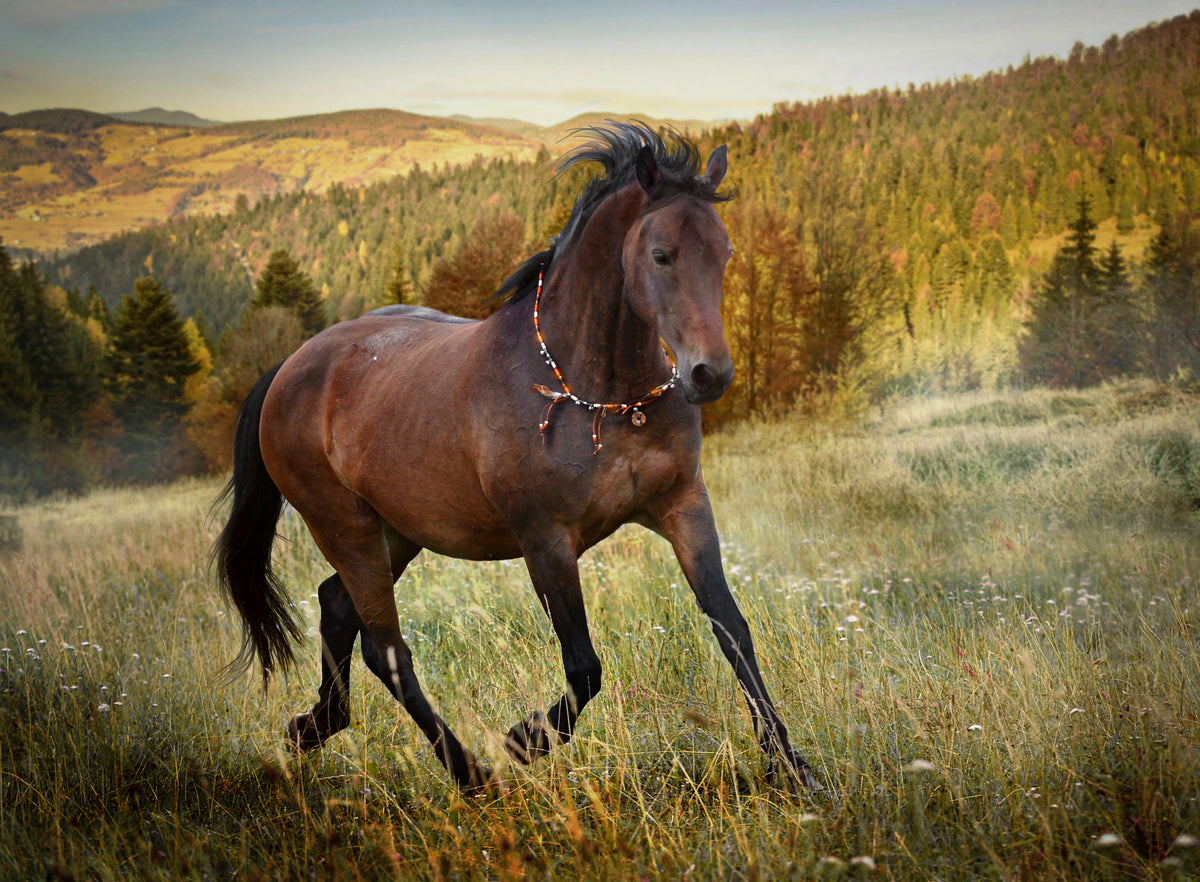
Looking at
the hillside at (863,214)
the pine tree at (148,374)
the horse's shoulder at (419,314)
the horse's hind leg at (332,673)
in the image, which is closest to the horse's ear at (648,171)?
the horse's shoulder at (419,314)

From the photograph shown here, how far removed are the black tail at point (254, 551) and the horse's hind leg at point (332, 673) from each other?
18.6 inches

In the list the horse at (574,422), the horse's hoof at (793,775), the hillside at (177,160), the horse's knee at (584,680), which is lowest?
the horse's hoof at (793,775)

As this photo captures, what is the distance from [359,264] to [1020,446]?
89441 millimetres

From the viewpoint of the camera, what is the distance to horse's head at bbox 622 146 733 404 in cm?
267

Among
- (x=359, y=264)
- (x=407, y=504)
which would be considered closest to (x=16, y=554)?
(x=407, y=504)

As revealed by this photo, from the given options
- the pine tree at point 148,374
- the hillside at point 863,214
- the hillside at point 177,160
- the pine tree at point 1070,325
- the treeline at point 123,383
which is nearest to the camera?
the hillside at point 863,214

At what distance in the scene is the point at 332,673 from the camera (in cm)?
440

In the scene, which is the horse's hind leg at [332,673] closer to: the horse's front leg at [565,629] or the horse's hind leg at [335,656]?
the horse's hind leg at [335,656]

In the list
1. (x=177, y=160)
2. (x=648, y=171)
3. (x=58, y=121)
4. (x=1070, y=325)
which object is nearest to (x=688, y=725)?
(x=648, y=171)

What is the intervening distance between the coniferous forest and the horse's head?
0.90m

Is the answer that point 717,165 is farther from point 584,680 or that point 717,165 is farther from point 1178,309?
point 1178,309

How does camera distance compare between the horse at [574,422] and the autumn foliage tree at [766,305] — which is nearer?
the horse at [574,422]

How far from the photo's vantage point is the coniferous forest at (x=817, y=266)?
853 inches

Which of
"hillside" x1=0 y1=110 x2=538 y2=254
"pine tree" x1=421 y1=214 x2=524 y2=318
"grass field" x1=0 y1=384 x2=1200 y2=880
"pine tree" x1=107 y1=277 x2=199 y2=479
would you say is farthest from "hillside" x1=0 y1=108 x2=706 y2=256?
"grass field" x1=0 y1=384 x2=1200 y2=880
